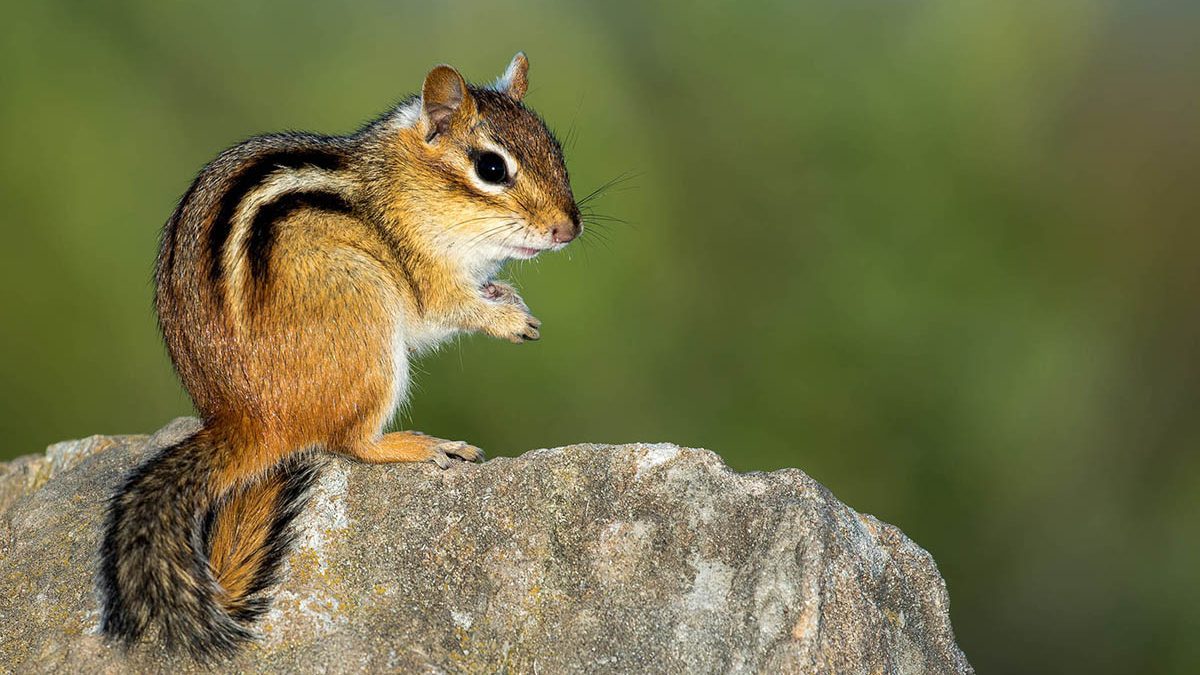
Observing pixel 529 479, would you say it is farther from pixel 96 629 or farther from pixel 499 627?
pixel 96 629

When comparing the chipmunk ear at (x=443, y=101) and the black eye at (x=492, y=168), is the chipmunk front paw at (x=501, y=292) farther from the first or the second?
the chipmunk ear at (x=443, y=101)

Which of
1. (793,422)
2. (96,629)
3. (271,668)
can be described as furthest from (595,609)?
(793,422)

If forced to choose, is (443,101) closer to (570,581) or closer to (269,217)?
(269,217)

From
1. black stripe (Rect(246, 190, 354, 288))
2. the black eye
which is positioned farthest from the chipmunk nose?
black stripe (Rect(246, 190, 354, 288))

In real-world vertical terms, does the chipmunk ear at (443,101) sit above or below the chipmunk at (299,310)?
above

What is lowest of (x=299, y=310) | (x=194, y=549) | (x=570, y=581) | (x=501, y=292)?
(x=194, y=549)

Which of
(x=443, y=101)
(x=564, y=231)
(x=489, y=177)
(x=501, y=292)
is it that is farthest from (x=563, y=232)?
(x=443, y=101)

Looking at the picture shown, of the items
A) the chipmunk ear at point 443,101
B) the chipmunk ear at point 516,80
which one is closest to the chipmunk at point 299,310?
the chipmunk ear at point 443,101
